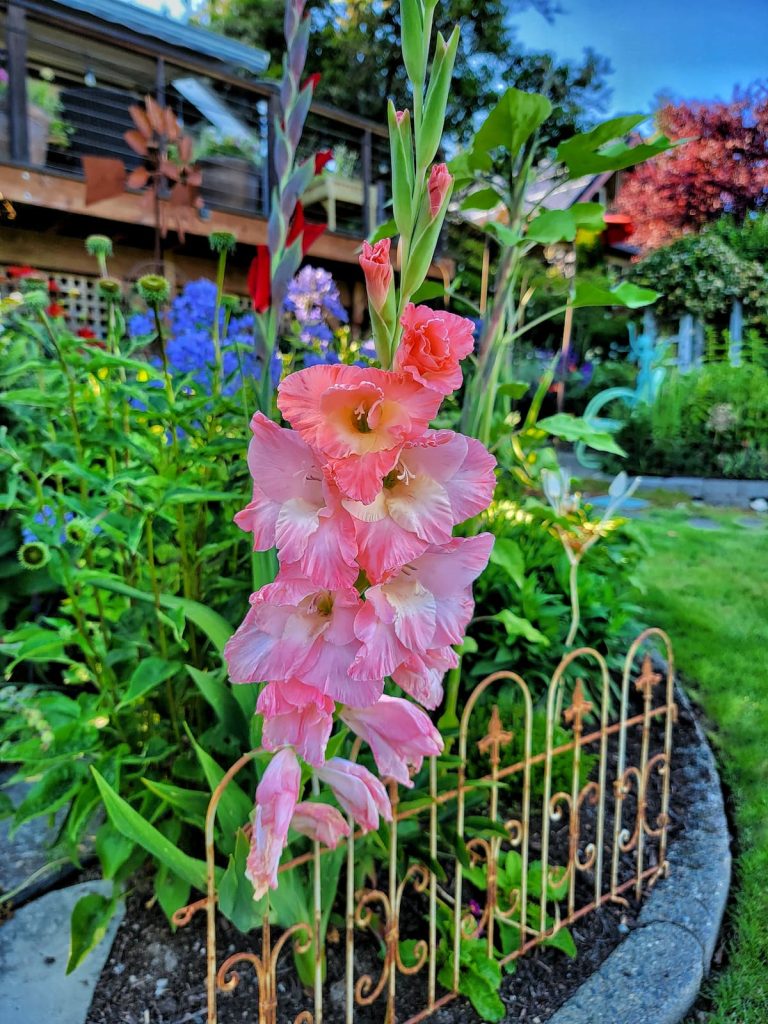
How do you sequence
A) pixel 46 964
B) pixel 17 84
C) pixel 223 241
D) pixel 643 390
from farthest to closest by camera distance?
pixel 643 390 < pixel 17 84 < pixel 46 964 < pixel 223 241

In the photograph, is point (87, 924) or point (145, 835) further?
point (87, 924)

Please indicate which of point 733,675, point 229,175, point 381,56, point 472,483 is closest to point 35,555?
point 472,483

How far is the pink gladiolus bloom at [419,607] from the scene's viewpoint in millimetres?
677

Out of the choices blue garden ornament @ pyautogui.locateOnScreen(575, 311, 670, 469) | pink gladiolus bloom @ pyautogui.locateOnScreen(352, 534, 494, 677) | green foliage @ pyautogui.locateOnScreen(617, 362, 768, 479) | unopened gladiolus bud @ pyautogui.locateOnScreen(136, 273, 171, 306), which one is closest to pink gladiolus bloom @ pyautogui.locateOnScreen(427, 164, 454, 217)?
pink gladiolus bloom @ pyautogui.locateOnScreen(352, 534, 494, 677)

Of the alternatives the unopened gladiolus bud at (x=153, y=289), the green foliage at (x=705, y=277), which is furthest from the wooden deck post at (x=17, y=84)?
the green foliage at (x=705, y=277)

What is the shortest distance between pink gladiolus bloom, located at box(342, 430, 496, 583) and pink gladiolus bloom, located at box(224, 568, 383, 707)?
0.06 meters

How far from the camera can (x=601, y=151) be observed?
169cm

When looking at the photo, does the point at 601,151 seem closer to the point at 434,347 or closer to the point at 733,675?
the point at 434,347

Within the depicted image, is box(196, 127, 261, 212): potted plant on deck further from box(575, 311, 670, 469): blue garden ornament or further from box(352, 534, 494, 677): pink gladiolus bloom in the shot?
box(352, 534, 494, 677): pink gladiolus bloom

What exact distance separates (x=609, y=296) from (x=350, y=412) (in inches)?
48.1

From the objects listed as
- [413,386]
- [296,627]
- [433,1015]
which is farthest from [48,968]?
[413,386]

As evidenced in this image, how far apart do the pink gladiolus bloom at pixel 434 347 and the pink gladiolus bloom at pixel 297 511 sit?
126 millimetres

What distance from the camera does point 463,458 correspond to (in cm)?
68

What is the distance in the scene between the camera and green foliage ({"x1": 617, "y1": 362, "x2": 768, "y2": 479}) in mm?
6605
